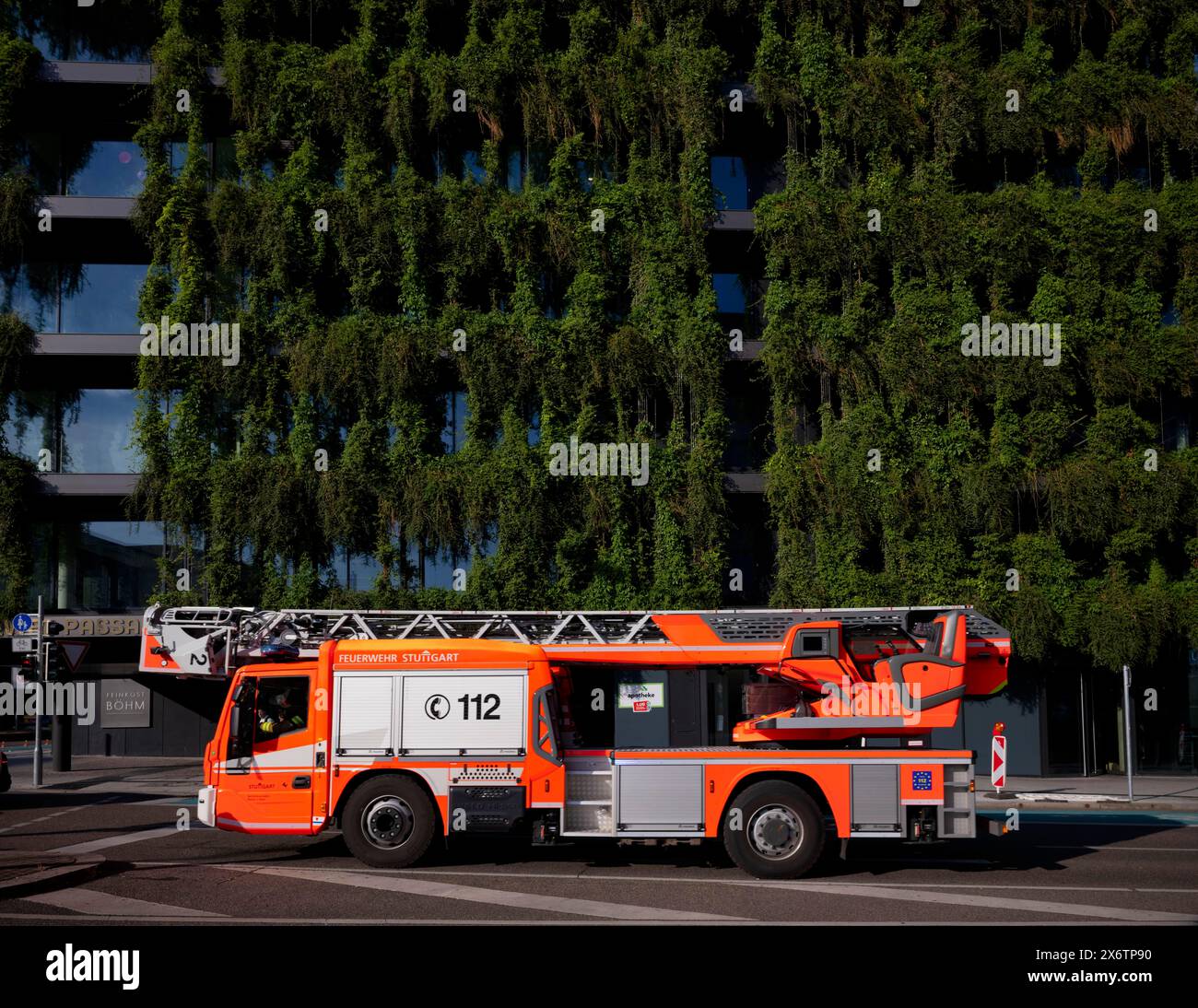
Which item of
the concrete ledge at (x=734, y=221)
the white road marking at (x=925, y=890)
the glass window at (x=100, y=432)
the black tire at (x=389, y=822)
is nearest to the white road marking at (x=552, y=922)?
the white road marking at (x=925, y=890)

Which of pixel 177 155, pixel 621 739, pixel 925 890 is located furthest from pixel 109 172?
pixel 925 890

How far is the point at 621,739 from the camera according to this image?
1437cm

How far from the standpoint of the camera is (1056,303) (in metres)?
27.0

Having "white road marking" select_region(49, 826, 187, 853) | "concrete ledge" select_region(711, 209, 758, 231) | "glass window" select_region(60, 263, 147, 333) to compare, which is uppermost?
"concrete ledge" select_region(711, 209, 758, 231)

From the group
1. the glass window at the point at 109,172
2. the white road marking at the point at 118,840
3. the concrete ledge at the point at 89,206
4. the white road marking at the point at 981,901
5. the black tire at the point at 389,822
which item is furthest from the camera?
the glass window at the point at 109,172

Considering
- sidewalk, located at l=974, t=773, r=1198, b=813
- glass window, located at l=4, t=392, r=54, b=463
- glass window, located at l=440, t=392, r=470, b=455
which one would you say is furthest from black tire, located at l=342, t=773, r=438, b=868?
glass window, located at l=4, t=392, r=54, b=463

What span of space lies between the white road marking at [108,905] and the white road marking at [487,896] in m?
1.91

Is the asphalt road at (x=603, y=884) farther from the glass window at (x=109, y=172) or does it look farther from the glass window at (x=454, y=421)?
the glass window at (x=109, y=172)

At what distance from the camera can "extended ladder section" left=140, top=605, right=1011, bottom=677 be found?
13.8m

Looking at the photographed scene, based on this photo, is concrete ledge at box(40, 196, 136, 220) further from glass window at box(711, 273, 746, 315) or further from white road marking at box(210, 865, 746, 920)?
white road marking at box(210, 865, 746, 920)

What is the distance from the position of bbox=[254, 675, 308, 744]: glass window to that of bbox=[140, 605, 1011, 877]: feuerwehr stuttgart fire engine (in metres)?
0.03

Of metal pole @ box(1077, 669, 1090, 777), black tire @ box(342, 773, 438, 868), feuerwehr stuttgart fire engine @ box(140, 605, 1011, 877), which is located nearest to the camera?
feuerwehr stuttgart fire engine @ box(140, 605, 1011, 877)

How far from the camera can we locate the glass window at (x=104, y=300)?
28.5m

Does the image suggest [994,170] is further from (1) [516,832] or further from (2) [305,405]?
(1) [516,832]
